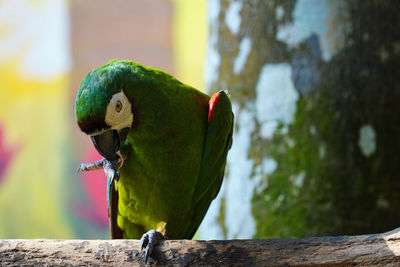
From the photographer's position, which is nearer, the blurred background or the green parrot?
the green parrot

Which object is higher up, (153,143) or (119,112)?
(119,112)

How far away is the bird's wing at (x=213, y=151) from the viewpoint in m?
1.96

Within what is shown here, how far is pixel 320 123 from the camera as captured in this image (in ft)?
7.23

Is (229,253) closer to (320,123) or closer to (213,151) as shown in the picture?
(213,151)

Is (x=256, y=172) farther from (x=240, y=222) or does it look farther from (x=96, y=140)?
(x=96, y=140)

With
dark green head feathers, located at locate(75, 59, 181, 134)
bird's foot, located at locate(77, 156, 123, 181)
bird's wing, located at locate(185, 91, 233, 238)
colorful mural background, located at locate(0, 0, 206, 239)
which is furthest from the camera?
colorful mural background, located at locate(0, 0, 206, 239)

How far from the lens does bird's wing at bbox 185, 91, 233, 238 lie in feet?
6.42

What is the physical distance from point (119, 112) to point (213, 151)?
0.53m

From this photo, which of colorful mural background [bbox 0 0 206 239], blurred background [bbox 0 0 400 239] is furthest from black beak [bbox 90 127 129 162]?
colorful mural background [bbox 0 0 206 239]

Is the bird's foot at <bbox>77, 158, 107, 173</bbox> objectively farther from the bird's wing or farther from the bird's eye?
the bird's wing

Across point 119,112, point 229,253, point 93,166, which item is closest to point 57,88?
point 93,166

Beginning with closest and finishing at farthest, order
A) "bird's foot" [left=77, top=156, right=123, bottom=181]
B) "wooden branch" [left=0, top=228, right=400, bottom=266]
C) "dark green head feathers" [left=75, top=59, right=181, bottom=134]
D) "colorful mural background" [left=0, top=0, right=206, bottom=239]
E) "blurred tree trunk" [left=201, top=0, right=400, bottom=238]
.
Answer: "wooden branch" [left=0, top=228, right=400, bottom=266]
"dark green head feathers" [left=75, top=59, right=181, bottom=134]
"bird's foot" [left=77, top=156, right=123, bottom=181]
"blurred tree trunk" [left=201, top=0, right=400, bottom=238]
"colorful mural background" [left=0, top=0, right=206, bottom=239]

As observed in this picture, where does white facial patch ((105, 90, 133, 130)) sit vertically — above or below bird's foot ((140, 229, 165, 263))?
above

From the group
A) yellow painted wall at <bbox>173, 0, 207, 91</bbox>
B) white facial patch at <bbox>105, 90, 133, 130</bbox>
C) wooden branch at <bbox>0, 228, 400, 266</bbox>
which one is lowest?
wooden branch at <bbox>0, 228, 400, 266</bbox>
